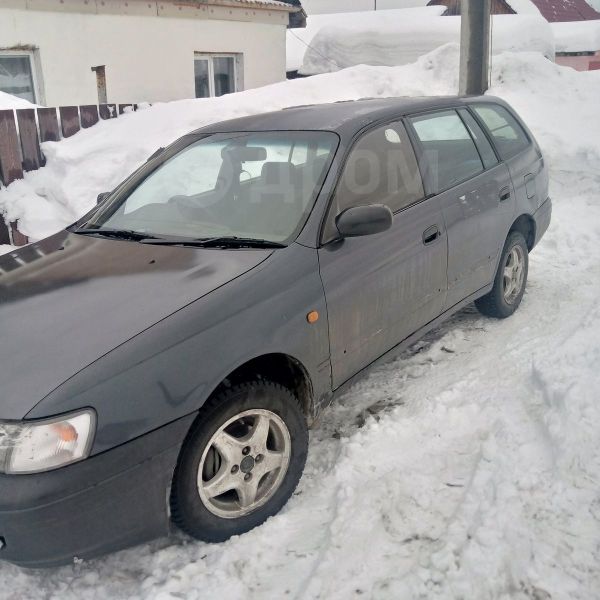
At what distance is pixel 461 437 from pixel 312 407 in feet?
2.71

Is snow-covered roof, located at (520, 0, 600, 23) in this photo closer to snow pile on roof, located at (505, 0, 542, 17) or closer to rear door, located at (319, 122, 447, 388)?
snow pile on roof, located at (505, 0, 542, 17)

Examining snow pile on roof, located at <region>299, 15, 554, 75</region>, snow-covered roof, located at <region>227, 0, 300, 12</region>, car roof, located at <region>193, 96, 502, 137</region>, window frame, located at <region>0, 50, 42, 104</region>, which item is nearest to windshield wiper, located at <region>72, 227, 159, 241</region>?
car roof, located at <region>193, 96, 502, 137</region>

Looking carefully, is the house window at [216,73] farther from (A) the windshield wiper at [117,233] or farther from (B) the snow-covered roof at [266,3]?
(A) the windshield wiper at [117,233]

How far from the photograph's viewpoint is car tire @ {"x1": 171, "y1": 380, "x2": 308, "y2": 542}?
2.43m

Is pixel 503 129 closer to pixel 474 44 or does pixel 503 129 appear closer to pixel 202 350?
pixel 202 350

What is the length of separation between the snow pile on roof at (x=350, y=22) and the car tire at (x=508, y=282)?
15667mm

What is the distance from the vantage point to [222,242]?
297cm

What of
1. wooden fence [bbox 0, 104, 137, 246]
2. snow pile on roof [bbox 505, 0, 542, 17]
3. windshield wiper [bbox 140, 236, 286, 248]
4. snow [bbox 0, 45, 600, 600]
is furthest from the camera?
snow pile on roof [bbox 505, 0, 542, 17]

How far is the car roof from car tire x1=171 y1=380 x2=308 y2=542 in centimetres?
151

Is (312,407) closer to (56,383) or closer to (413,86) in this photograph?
(56,383)

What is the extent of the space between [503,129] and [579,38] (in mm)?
27922

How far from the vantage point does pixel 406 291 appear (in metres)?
3.47

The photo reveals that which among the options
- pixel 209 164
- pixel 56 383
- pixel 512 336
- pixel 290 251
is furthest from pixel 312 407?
pixel 512 336

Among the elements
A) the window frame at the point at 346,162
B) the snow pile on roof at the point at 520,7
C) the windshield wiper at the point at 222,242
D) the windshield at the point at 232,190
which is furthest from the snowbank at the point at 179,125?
the snow pile on roof at the point at 520,7
